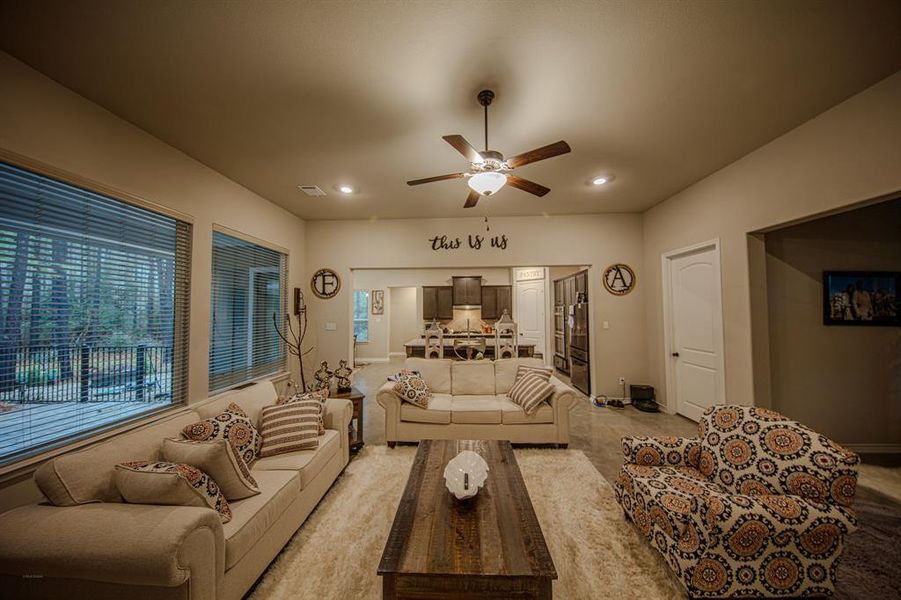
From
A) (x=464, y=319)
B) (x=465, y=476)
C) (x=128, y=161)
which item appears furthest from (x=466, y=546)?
(x=464, y=319)

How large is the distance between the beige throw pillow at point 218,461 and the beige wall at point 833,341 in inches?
178

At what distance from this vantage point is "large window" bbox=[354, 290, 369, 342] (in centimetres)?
989

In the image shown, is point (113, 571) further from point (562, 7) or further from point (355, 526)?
point (562, 7)

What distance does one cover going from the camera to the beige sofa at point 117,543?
123 cm

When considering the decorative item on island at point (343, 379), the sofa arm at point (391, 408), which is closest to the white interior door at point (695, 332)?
the sofa arm at point (391, 408)

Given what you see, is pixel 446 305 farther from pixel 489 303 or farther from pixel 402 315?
pixel 402 315

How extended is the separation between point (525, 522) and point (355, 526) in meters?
1.23

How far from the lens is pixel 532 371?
3.69m

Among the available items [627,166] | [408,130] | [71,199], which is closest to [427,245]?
[408,130]

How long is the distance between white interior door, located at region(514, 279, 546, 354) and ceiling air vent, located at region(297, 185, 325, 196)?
5.54 meters

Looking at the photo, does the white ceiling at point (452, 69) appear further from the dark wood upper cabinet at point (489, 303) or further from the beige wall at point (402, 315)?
the beige wall at point (402, 315)

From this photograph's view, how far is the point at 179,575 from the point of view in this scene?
1234mm

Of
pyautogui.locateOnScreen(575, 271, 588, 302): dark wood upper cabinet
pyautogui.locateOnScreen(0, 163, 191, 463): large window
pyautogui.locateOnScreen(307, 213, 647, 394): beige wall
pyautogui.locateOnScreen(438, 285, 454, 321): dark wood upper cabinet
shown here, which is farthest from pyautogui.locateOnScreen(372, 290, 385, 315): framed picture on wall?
pyautogui.locateOnScreen(0, 163, 191, 463): large window

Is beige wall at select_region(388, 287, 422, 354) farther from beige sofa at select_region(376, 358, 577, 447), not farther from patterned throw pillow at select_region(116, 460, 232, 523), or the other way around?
patterned throw pillow at select_region(116, 460, 232, 523)
